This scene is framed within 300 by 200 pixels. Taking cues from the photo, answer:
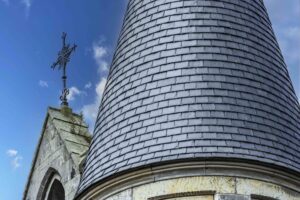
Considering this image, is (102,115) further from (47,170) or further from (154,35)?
(47,170)

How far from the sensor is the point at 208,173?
14.4 metres

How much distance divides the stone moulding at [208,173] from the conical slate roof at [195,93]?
13 cm

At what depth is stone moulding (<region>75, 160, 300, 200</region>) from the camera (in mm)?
14344

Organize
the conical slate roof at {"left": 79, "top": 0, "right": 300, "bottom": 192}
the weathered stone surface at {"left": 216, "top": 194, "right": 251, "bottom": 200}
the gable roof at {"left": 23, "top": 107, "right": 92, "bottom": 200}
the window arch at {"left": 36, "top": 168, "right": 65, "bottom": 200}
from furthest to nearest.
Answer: the window arch at {"left": 36, "top": 168, "right": 65, "bottom": 200}, the gable roof at {"left": 23, "top": 107, "right": 92, "bottom": 200}, the conical slate roof at {"left": 79, "top": 0, "right": 300, "bottom": 192}, the weathered stone surface at {"left": 216, "top": 194, "right": 251, "bottom": 200}

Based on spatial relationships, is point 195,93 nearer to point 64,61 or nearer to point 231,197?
point 231,197

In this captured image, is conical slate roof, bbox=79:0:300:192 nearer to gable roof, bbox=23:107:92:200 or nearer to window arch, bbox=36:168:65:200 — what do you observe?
gable roof, bbox=23:107:92:200

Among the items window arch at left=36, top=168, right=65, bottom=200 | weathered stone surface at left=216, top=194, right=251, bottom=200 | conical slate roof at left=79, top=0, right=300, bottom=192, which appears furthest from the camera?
window arch at left=36, top=168, right=65, bottom=200

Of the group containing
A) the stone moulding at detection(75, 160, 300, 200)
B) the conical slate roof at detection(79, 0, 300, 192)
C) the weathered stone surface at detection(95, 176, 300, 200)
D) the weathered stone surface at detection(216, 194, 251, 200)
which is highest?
the conical slate roof at detection(79, 0, 300, 192)

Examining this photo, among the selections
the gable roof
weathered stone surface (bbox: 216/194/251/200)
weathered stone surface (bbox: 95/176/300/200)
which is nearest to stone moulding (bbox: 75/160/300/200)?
weathered stone surface (bbox: 95/176/300/200)

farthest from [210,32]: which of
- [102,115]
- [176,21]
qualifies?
[102,115]

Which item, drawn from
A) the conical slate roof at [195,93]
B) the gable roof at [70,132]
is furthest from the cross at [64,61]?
the conical slate roof at [195,93]

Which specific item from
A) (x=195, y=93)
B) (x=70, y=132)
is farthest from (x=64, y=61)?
(x=195, y=93)

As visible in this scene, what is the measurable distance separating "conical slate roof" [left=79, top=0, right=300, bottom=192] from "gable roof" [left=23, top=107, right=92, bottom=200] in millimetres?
3543

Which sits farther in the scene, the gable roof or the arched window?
the arched window
